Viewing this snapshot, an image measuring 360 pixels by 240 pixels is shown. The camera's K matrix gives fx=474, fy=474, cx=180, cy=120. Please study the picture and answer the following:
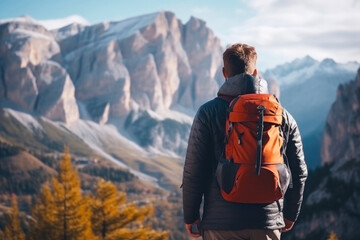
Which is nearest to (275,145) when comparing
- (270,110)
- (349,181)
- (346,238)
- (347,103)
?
(270,110)

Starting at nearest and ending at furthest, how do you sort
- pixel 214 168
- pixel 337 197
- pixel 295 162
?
pixel 214 168
pixel 295 162
pixel 337 197

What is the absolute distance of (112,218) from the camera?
1981cm

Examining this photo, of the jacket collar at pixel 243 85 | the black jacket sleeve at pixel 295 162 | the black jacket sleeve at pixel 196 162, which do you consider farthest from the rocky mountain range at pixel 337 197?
the jacket collar at pixel 243 85

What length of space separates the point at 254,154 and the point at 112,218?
47.7ft

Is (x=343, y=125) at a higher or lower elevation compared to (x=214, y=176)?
lower

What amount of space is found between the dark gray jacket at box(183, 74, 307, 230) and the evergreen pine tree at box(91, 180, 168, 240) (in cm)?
1325

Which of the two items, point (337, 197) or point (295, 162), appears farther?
point (337, 197)

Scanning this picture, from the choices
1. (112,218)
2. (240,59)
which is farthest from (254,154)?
(112,218)

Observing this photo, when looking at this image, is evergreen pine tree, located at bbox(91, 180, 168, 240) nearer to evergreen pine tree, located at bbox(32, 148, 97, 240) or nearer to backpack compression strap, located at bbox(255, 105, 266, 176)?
evergreen pine tree, located at bbox(32, 148, 97, 240)

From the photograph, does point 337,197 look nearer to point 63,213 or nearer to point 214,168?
point 63,213

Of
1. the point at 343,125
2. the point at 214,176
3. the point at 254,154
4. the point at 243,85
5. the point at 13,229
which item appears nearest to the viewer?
the point at 254,154

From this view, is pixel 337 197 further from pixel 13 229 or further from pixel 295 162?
pixel 295 162

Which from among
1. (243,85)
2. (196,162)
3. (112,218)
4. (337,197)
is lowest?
(337,197)

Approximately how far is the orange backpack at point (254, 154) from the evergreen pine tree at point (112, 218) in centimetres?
1401
